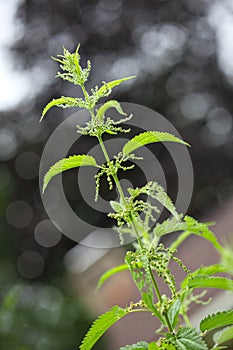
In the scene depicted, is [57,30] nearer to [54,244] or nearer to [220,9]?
[220,9]

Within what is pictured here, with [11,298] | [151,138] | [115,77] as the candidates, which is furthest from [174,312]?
[115,77]

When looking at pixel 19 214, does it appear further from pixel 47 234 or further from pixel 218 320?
pixel 218 320

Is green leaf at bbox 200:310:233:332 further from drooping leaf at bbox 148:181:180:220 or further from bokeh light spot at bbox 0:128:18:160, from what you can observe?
bokeh light spot at bbox 0:128:18:160

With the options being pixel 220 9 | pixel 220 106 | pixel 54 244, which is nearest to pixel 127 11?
pixel 220 9

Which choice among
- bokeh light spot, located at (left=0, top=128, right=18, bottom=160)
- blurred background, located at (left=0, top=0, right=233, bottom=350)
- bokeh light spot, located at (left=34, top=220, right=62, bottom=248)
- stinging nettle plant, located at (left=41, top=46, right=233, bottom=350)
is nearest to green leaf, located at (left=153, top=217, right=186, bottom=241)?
stinging nettle plant, located at (left=41, top=46, right=233, bottom=350)

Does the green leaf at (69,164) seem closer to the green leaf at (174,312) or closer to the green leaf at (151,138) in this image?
the green leaf at (151,138)

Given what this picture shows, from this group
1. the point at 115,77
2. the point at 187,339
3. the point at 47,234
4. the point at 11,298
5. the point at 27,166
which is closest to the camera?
the point at 187,339
